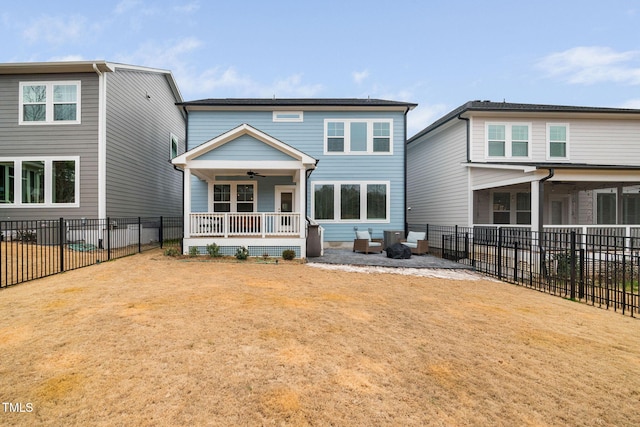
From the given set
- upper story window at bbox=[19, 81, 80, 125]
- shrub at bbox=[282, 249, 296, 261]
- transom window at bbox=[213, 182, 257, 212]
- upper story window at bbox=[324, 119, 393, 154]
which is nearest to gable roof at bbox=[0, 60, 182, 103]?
upper story window at bbox=[19, 81, 80, 125]

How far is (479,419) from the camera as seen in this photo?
2.47 meters

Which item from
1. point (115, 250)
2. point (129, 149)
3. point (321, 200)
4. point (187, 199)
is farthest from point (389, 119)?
point (115, 250)

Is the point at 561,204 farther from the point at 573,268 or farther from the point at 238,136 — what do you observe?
the point at 238,136

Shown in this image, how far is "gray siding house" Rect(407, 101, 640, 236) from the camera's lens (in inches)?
518

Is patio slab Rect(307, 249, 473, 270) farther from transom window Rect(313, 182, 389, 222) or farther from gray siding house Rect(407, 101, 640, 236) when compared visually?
gray siding house Rect(407, 101, 640, 236)

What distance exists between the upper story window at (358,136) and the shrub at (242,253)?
6.27m

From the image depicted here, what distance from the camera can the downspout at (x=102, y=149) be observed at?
1159 centimetres

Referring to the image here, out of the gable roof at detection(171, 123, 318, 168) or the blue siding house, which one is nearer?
the gable roof at detection(171, 123, 318, 168)

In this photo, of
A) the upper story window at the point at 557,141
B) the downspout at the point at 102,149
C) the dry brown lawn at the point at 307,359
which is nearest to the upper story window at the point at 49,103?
the downspout at the point at 102,149

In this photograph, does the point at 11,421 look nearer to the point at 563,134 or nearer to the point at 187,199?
the point at 187,199

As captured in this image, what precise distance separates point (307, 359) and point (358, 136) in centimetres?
1224

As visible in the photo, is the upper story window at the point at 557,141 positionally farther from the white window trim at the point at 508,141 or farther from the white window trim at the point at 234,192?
the white window trim at the point at 234,192

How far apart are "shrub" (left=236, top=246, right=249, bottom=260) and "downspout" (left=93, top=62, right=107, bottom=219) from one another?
5.77 metres

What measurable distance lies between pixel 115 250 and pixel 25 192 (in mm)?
4222
